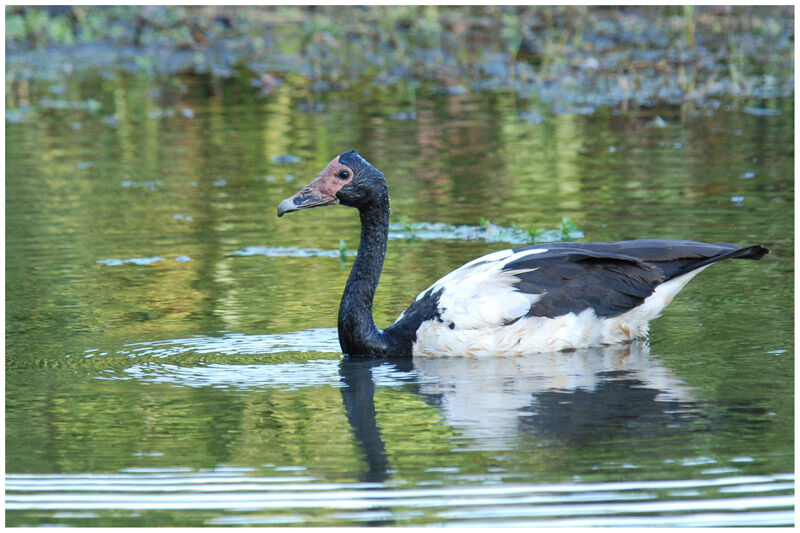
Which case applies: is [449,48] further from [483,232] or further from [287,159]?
[483,232]

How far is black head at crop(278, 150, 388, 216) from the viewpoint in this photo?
28.6ft

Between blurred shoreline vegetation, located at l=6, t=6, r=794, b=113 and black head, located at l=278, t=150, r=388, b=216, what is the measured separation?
35.0ft

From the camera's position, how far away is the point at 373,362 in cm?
846

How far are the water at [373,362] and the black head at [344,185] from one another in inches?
37.8

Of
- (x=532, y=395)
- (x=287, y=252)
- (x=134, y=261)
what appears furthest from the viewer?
(x=287, y=252)

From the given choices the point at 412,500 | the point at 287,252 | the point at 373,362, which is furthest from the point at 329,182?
the point at 412,500

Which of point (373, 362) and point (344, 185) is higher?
point (344, 185)

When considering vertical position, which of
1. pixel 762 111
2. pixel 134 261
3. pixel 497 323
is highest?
pixel 762 111

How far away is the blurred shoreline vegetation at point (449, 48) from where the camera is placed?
20.6m

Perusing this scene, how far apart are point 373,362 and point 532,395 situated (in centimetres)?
143

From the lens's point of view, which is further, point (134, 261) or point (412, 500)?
point (134, 261)

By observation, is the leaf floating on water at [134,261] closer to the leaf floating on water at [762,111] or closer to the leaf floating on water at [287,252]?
the leaf floating on water at [287,252]

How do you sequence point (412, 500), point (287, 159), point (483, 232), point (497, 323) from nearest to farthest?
point (412, 500) < point (497, 323) < point (483, 232) < point (287, 159)

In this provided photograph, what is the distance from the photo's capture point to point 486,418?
22.7 feet
